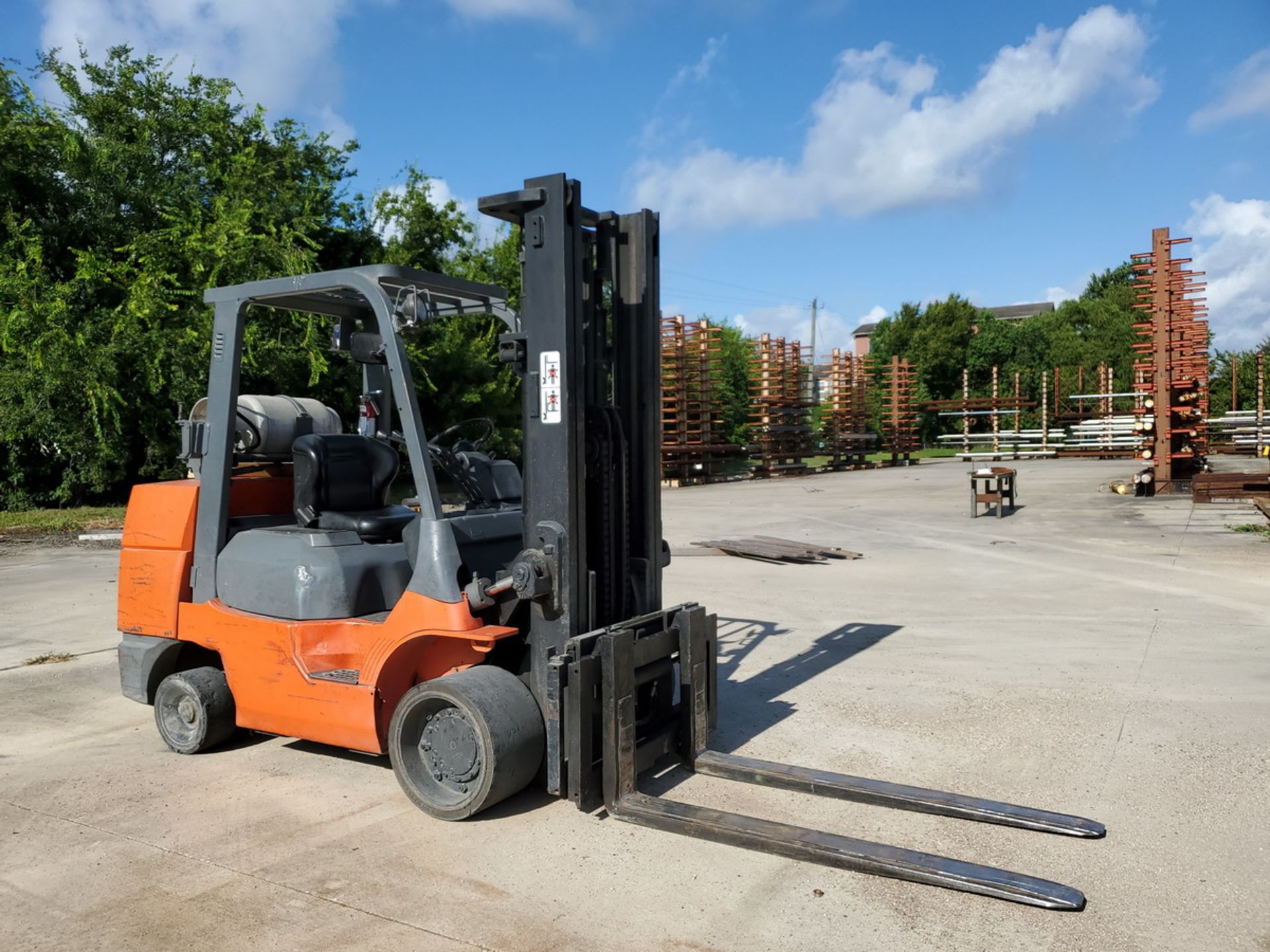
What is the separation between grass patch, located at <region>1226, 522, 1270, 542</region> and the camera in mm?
15450

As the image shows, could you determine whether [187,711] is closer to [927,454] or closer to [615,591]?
[615,591]

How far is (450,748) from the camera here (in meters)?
4.68

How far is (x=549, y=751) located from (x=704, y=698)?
1.10 metres

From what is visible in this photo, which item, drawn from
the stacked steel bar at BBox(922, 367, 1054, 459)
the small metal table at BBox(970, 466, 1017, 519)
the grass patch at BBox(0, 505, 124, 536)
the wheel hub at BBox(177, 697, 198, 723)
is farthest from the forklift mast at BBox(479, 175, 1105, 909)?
the stacked steel bar at BBox(922, 367, 1054, 459)

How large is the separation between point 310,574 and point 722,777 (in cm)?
233

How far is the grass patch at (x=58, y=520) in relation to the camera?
1944cm

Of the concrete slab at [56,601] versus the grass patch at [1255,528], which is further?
the grass patch at [1255,528]

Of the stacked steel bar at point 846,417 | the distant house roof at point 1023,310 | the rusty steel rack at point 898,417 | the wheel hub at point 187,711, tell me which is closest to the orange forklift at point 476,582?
the wheel hub at point 187,711

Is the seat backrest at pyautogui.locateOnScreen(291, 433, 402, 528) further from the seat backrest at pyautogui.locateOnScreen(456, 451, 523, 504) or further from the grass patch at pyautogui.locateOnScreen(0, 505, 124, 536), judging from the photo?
the grass patch at pyautogui.locateOnScreen(0, 505, 124, 536)

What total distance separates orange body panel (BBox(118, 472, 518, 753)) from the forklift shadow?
1.32 m

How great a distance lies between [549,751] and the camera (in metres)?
4.50

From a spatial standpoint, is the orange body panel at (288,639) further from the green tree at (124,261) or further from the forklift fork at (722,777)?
the green tree at (124,261)

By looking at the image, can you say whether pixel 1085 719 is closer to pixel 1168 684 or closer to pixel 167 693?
pixel 1168 684

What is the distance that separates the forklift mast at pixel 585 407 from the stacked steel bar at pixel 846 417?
1443 inches
